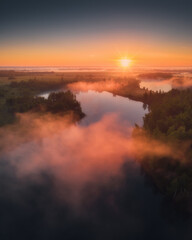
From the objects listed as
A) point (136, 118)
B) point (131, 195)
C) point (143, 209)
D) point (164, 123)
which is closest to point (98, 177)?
point (131, 195)

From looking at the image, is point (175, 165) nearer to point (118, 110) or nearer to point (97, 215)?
point (97, 215)

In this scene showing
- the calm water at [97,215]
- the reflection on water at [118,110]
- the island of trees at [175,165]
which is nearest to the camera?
the calm water at [97,215]

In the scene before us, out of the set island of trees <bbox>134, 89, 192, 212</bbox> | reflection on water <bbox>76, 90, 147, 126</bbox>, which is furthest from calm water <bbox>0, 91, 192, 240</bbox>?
reflection on water <bbox>76, 90, 147, 126</bbox>

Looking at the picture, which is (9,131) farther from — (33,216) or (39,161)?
(33,216)

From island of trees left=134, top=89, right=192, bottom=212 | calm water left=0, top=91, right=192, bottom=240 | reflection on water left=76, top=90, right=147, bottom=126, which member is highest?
island of trees left=134, top=89, right=192, bottom=212

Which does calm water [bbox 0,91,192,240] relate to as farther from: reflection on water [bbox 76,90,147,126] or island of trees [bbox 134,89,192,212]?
reflection on water [bbox 76,90,147,126]

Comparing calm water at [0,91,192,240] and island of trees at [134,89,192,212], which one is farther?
island of trees at [134,89,192,212]

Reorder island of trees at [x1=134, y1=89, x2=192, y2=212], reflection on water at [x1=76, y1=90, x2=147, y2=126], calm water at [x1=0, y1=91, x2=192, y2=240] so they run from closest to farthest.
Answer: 1. calm water at [x1=0, y1=91, x2=192, y2=240]
2. island of trees at [x1=134, y1=89, x2=192, y2=212]
3. reflection on water at [x1=76, y1=90, x2=147, y2=126]

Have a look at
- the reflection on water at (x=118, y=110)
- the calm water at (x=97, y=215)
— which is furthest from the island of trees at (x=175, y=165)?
the reflection on water at (x=118, y=110)

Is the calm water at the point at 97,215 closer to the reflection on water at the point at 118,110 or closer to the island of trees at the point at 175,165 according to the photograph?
the island of trees at the point at 175,165
